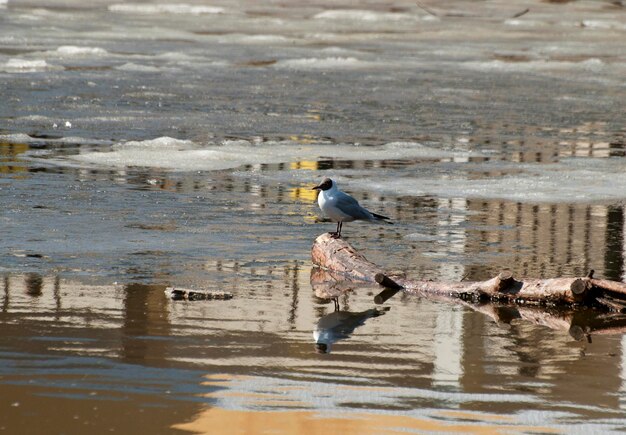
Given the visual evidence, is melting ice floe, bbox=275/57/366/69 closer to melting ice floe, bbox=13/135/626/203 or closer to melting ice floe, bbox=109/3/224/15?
melting ice floe, bbox=13/135/626/203

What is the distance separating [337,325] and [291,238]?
2.77 m

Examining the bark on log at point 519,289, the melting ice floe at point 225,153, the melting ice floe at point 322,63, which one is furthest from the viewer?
the melting ice floe at point 322,63

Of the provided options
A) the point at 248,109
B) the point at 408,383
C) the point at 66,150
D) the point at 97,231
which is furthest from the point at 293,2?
the point at 408,383

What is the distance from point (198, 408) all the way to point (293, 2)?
3710 cm

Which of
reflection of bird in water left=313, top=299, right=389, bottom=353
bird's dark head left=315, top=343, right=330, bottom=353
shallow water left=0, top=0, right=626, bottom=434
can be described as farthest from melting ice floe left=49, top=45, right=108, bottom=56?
bird's dark head left=315, top=343, right=330, bottom=353

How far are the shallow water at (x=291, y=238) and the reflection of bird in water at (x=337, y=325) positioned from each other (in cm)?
3

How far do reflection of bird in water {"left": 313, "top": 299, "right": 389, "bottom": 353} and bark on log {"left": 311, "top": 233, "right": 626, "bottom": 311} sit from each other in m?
0.54

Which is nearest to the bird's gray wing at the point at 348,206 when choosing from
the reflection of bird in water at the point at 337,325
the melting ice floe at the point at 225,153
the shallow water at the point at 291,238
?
the shallow water at the point at 291,238

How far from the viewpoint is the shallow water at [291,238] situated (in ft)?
18.6

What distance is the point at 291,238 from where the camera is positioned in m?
9.88

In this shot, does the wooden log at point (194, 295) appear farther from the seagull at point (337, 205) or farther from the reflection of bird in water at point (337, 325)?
the seagull at point (337, 205)

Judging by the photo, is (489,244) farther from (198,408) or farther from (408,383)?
(198,408)

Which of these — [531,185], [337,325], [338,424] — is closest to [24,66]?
[531,185]

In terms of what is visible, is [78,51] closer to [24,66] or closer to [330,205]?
[24,66]
